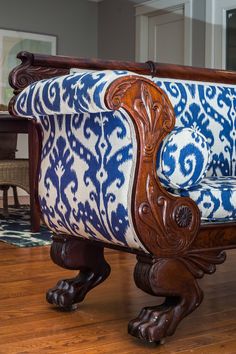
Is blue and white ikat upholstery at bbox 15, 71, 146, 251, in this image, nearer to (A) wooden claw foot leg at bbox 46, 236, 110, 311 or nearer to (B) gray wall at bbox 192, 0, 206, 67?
(A) wooden claw foot leg at bbox 46, 236, 110, 311

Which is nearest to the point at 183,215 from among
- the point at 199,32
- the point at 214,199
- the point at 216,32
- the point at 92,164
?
the point at 214,199

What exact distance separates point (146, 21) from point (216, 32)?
4.33 ft

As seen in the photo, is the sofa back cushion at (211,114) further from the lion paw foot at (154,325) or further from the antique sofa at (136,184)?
the lion paw foot at (154,325)

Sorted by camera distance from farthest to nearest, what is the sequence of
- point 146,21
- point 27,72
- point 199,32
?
point 146,21 < point 199,32 < point 27,72

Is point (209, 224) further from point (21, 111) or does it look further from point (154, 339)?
point (21, 111)

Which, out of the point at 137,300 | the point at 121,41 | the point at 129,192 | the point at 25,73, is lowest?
the point at 137,300

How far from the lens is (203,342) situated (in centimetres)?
164

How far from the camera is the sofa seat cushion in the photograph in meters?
1.67

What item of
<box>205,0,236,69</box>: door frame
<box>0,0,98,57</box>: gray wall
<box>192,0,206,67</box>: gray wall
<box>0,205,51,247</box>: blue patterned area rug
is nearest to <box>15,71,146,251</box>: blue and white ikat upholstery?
<box>0,205,51,247</box>: blue patterned area rug

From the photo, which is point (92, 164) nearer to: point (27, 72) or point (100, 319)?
point (100, 319)

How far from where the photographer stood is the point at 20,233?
3.88m

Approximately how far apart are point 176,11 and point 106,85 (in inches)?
216

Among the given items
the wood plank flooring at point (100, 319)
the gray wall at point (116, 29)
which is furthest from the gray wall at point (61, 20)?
the wood plank flooring at point (100, 319)

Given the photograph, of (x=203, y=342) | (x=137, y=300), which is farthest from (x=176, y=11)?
(x=203, y=342)
